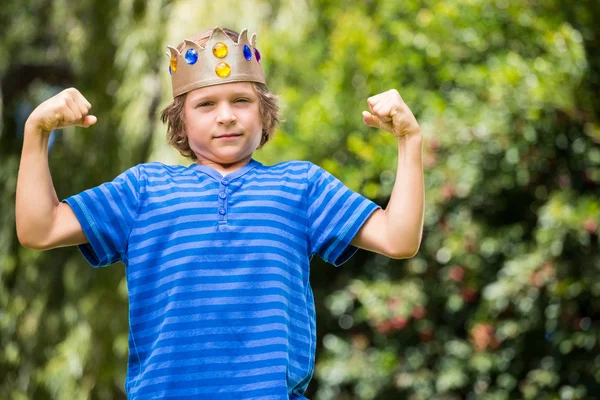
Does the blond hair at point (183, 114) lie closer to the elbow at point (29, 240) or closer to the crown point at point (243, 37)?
the crown point at point (243, 37)

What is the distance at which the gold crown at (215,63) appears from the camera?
204cm

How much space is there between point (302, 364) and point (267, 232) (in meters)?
0.26

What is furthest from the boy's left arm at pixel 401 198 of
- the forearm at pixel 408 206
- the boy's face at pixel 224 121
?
the boy's face at pixel 224 121

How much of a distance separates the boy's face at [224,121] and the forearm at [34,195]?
302mm

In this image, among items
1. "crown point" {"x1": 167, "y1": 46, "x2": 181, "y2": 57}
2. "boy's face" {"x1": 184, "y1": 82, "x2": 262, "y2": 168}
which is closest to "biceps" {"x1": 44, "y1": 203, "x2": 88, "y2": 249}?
"boy's face" {"x1": 184, "y1": 82, "x2": 262, "y2": 168}

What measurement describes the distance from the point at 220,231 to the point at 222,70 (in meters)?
0.34

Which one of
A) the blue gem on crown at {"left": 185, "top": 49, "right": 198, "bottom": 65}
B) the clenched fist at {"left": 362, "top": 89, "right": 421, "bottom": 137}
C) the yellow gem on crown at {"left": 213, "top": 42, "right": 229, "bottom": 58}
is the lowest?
the clenched fist at {"left": 362, "top": 89, "right": 421, "bottom": 137}

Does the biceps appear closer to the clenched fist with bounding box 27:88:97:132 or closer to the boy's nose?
the clenched fist with bounding box 27:88:97:132

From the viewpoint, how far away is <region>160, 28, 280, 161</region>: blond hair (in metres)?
2.10

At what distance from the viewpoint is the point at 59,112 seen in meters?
1.93

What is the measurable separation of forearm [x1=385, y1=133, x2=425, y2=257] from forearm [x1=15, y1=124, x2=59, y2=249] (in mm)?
645

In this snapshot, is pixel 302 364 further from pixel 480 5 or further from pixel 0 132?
pixel 0 132

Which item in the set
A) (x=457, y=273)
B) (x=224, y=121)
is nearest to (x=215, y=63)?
(x=224, y=121)

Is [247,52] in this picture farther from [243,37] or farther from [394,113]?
[394,113]
